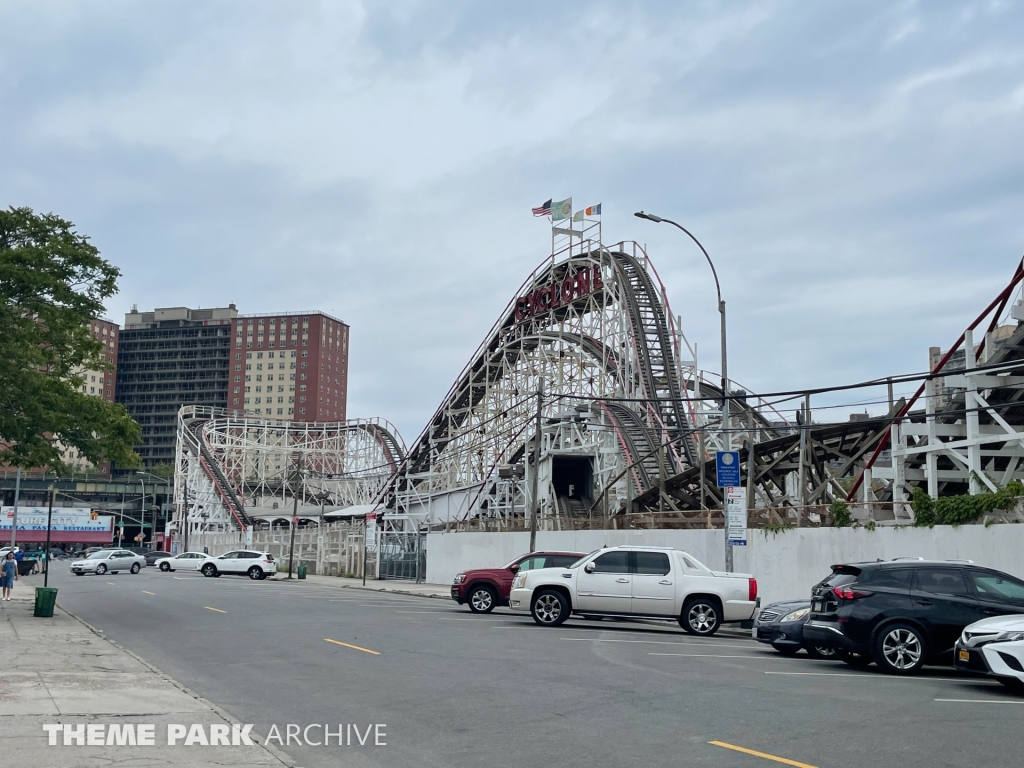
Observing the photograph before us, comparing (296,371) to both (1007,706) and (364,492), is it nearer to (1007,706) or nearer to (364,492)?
(364,492)

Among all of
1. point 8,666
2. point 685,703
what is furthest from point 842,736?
point 8,666

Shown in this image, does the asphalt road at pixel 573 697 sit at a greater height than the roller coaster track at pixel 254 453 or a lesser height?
lesser

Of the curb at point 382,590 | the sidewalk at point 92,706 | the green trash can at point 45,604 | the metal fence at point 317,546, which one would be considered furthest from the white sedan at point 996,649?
the metal fence at point 317,546

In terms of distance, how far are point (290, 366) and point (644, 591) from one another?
160746 mm

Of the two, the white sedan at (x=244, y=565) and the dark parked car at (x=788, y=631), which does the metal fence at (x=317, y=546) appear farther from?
the dark parked car at (x=788, y=631)

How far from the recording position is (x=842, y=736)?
9250mm

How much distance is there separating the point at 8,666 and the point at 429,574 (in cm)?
3261

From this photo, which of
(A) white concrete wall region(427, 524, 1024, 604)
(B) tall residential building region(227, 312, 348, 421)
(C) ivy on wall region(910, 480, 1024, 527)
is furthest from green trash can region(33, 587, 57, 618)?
(B) tall residential building region(227, 312, 348, 421)

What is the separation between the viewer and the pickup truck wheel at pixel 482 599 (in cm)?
2638

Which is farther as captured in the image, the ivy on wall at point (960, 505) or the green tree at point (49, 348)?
the green tree at point (49, 348)

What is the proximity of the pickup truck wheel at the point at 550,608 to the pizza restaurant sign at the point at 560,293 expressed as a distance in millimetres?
28812

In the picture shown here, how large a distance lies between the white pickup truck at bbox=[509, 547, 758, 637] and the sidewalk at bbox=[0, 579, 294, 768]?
28.7 ft

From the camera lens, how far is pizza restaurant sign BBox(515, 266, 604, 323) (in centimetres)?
4997

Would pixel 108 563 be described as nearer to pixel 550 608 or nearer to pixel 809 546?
pixel 550 608
